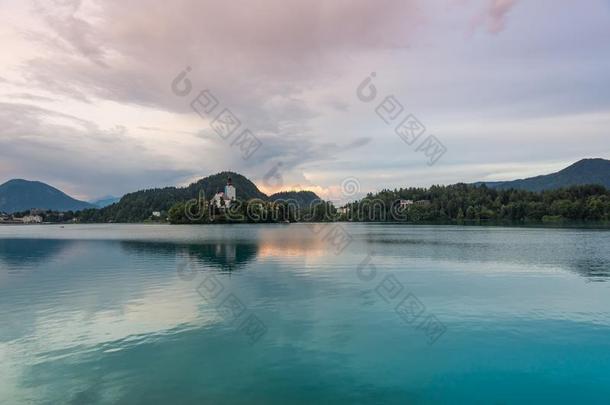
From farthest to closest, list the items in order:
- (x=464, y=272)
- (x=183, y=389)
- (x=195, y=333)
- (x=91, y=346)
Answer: (x=464, y=272) → (x=195, y=333) → (x=91, y=346) → (x=183, y=389)

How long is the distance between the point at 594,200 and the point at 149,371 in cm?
22657

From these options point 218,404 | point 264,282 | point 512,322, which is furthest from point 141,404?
point 264,282

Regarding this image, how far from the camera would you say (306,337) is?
21391 millimetres

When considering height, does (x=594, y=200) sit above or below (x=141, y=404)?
above

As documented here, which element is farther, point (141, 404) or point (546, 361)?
point (546, 361)

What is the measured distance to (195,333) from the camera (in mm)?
22188

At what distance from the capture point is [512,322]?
953 inches

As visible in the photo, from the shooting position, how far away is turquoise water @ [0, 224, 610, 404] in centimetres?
1545

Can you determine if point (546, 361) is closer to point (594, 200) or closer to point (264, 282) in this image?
point (264, 282)

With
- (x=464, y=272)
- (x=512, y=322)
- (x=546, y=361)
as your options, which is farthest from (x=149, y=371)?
(x=464, y=272)

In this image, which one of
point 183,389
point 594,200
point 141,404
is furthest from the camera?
point 594,200

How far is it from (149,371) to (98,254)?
55100 millimetres

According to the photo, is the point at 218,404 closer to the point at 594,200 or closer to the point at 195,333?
the point at 195,333

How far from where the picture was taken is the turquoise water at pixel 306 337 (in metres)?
15.4
